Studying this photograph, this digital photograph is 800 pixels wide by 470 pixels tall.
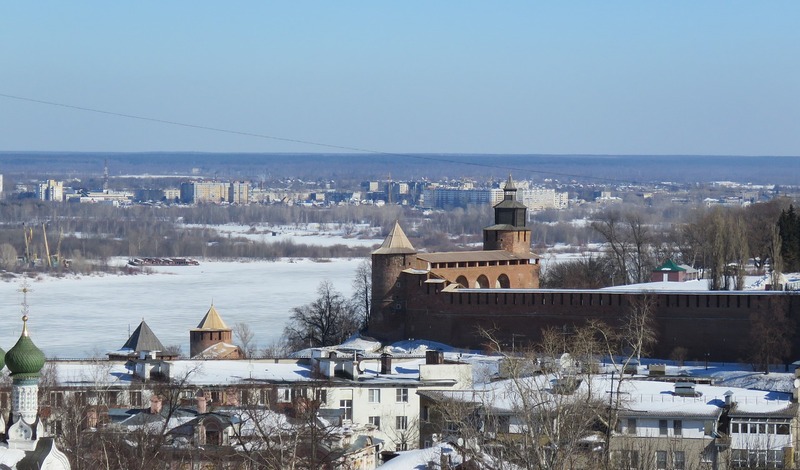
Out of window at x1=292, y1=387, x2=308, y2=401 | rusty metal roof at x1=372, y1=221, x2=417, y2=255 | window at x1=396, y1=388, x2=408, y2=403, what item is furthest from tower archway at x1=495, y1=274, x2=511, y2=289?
window at x1=292, y1=387, x2=308, y2=401

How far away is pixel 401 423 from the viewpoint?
24.2 m

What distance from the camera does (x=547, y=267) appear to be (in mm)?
47688

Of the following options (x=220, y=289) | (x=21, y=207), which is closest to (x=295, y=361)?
(x=220, y=289)

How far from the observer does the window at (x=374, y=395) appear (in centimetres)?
2458

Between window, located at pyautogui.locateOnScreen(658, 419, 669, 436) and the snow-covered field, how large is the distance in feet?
58.7

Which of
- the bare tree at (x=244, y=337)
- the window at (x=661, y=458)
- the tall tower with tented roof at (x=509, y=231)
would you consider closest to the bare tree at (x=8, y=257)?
the bare tree at (x=244, y=337)

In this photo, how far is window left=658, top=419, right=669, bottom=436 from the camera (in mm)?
20734

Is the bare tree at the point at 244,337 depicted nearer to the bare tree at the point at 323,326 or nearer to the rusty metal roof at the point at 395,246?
the bare tree at the point at 323,326

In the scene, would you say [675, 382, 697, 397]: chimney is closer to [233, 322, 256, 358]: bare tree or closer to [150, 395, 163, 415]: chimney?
[150, 395, 163, 415]: chimney

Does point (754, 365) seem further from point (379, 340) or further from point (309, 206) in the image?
point (309, 206)

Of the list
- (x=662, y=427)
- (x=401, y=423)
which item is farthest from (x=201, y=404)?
(x=662, y=427)

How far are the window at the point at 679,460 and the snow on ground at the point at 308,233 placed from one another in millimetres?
72727

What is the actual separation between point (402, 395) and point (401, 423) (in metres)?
0.48

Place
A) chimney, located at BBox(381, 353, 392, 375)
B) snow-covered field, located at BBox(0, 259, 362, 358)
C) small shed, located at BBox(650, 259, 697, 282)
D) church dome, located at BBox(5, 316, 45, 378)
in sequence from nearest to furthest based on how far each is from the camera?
1. church dome, located at BBox(5, 316, 45, 378)
2. chimney, located at BBox(381, 353, 392, 375)
3. small shed, located at BBox(650, 259, 697, 282)
4. snow-covered field, located at BBox(0, 259, 362, 358)
